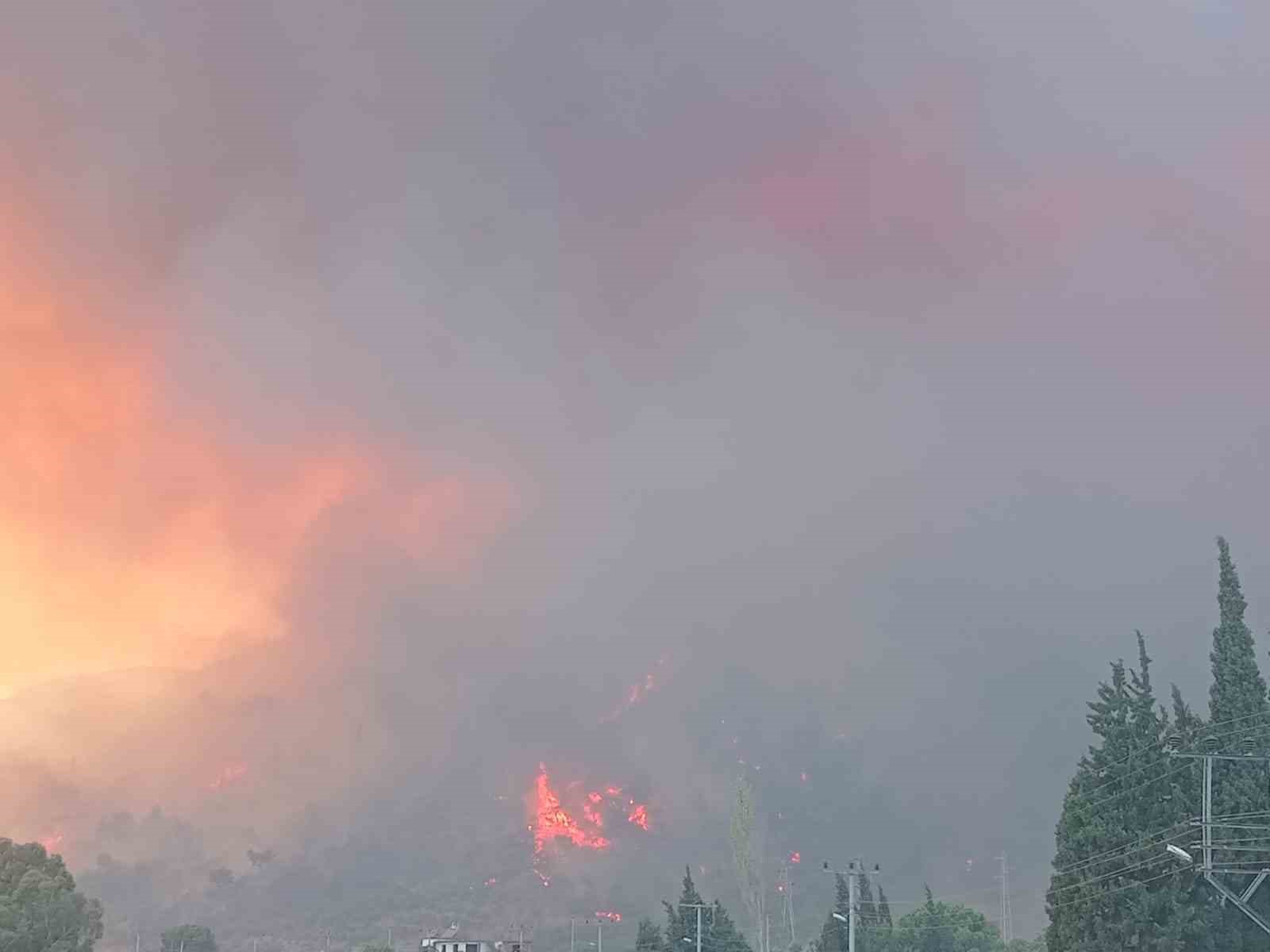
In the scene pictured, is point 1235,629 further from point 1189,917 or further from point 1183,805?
point 1189,917

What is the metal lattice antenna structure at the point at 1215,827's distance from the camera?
7438 centimetres

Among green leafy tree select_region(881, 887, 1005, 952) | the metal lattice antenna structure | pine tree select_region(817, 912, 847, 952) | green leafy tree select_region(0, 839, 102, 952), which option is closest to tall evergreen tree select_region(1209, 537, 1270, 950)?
the metal lattice antenna structure

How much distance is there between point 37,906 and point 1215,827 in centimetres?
13329

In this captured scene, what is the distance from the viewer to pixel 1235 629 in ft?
336

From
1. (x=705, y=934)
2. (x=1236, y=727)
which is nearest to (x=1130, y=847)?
(x=1236, y=727)

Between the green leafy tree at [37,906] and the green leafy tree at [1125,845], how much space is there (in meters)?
117

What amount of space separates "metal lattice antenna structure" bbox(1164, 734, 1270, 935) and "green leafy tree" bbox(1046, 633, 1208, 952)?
2.59m

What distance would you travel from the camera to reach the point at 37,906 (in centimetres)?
15425

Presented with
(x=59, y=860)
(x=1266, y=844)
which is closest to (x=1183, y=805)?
(x=1266, y=844)

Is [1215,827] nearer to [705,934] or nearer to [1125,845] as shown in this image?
[1125,845]

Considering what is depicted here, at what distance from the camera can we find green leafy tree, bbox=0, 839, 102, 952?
494 feet

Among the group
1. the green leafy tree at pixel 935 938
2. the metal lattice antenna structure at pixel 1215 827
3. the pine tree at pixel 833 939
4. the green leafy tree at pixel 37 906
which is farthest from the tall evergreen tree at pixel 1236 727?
the green leafy tree at pixel 37 906

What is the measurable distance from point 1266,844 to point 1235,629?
17916mm

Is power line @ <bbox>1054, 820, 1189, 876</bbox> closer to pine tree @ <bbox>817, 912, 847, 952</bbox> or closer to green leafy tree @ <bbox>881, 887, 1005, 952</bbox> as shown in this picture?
pine tree @ <bbox>817, 912, 847, 952</bbox>
